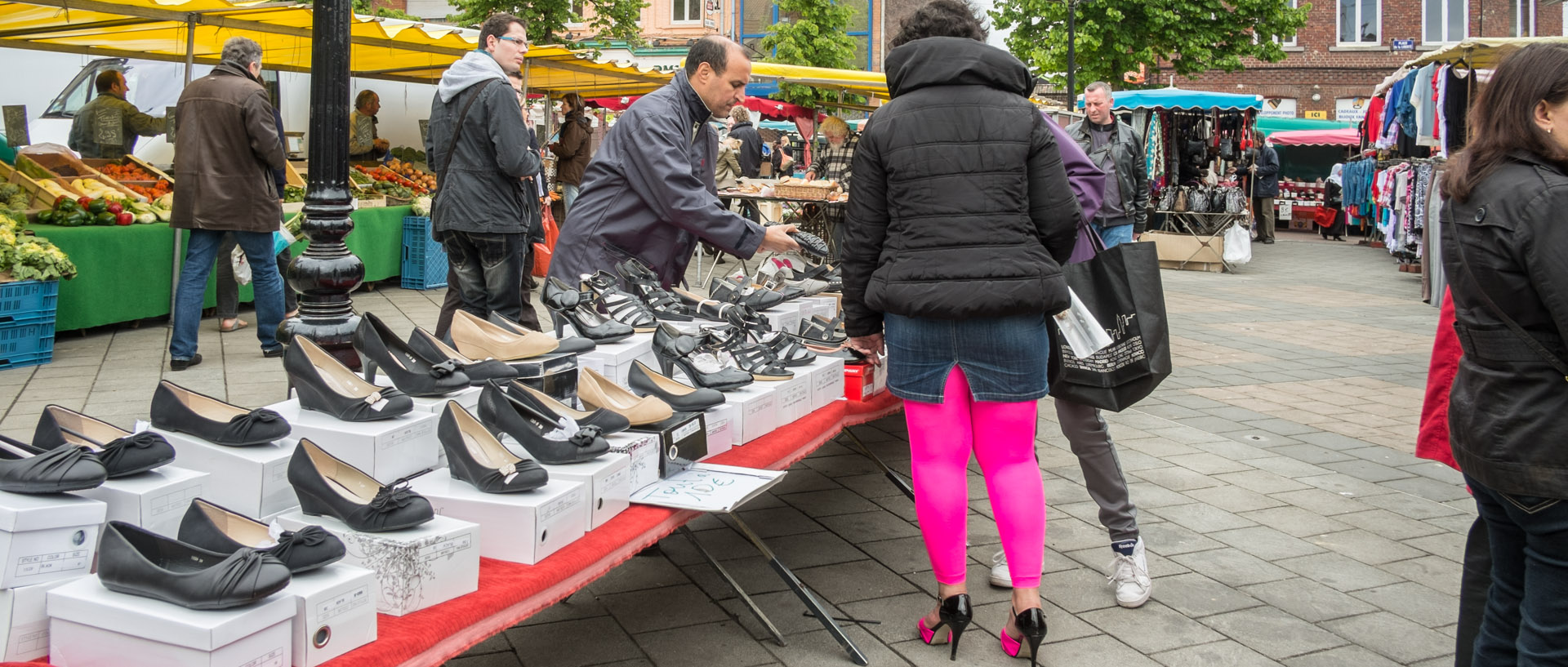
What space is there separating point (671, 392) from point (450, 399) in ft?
2.37

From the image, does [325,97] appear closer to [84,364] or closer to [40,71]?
[84,364]

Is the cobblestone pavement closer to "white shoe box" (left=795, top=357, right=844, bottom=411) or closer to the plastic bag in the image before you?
"white shoe box" (left=795, top=357, right=844, bottom=411)

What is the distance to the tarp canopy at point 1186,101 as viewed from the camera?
52.1ft

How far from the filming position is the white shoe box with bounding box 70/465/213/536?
2.04 meters

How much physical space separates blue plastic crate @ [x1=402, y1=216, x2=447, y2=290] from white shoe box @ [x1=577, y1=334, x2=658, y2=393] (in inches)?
310

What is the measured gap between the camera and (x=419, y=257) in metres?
10.9

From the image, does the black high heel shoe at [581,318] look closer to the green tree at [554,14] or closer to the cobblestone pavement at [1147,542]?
the cobblestone pavement at [1147,542]

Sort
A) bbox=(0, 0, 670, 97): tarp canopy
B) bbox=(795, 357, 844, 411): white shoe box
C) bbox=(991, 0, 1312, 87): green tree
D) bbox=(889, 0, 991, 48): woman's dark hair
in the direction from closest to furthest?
1. bbox=(889, 0, 991, 48): woman's dark hair
2. bbox=(795, 357, 844, 411): white shoe box
3. bbox=(0, 0, 670, 97): tarp canopy
4. bbox=(991, 0, 1312, 87): green tree

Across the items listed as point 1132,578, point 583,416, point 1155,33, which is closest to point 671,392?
point 583,416

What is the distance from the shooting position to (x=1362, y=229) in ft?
70.1

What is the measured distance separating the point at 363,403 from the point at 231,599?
0.81m

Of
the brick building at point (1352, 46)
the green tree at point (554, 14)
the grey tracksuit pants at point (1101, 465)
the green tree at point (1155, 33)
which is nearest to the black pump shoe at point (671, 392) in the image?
the grey tracksuit pants at point (1101, 465)

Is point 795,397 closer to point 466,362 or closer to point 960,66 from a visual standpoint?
point 466,362

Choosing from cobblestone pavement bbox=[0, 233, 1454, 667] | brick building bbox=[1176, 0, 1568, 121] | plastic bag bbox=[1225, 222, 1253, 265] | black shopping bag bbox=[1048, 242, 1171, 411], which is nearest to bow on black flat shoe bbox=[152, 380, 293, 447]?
cobblestone pavement bbox=[0, 233, 1454, 667]
